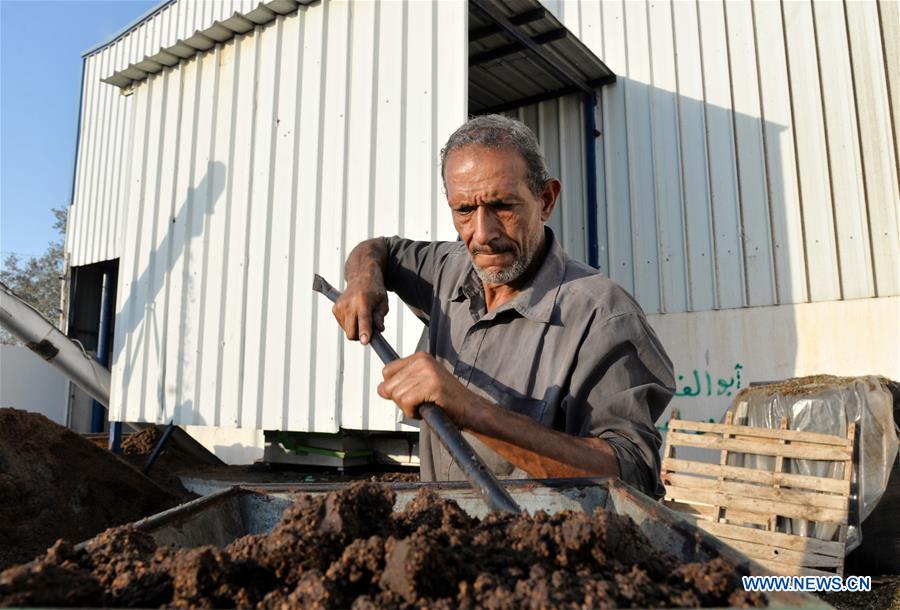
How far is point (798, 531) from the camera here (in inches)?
161

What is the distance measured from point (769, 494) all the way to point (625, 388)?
3296 mm

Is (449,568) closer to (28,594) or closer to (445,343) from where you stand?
(28,594)

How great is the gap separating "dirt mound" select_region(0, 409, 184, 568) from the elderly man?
3457mm

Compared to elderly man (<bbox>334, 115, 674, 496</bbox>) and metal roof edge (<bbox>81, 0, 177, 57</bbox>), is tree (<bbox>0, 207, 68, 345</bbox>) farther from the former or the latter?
elderly man (<bbox>334, 115, 674, 496</bbox>)

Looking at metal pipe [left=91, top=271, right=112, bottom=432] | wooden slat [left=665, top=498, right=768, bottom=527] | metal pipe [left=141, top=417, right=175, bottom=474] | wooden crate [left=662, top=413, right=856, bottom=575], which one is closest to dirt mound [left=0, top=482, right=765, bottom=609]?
wooden slat [left=665, top=498, right=768, bottom=527]

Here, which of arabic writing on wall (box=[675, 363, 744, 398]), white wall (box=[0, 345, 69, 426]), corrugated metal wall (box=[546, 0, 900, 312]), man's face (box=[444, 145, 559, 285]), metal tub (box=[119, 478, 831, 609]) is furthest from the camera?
white wall (box=[0, 345, 69, 426])

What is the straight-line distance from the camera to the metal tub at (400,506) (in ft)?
3.51

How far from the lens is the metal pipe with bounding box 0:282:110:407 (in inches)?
266

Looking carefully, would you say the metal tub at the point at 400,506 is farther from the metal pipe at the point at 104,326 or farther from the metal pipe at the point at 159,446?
the metal pipe at the point at 104,326

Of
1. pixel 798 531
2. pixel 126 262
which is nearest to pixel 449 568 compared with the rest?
pixel 798 531

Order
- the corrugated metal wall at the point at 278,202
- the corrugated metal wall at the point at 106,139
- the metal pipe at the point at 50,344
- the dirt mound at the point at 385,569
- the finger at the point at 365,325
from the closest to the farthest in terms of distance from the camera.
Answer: the dirt mound at the point at 385,569 < the finger at the point at 365,325 < the corrugated metal wall at the point at 278,202 < the metal pipe at the point at 50,344 < the corrugated metal wall at the point at 106,139

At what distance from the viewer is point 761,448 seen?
14.2 feet

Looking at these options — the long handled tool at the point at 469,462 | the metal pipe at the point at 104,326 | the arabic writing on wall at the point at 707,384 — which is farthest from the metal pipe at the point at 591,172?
the metal pipe at the point at 104,326

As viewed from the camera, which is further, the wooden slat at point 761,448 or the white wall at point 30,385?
the white wall at point 30,385
